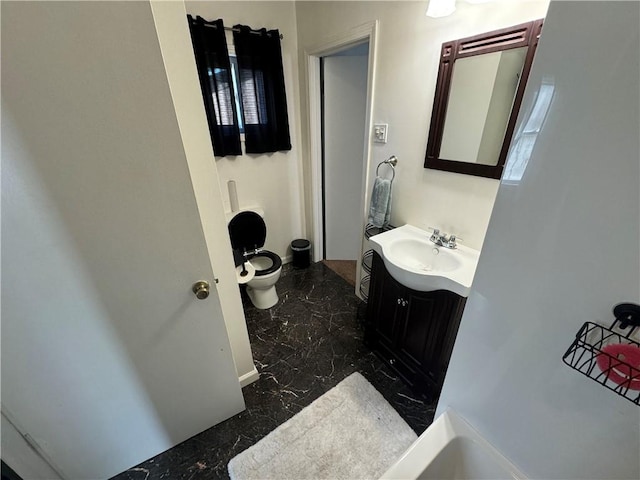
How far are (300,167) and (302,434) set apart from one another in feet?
6.89

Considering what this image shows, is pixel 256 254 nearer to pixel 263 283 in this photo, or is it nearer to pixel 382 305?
pixel 263 283

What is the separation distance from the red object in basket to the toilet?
70.0 inches

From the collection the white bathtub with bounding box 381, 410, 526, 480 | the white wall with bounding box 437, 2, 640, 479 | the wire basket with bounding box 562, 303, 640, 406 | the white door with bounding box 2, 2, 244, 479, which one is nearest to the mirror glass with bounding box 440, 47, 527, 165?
the white wall with bounding box 437, 2, 640, 479

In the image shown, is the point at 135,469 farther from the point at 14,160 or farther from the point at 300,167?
the point at 300,167

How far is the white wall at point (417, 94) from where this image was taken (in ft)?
3.90

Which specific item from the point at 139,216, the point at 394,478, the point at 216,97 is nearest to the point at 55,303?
the point at 139,216

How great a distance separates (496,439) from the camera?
2.53 feet

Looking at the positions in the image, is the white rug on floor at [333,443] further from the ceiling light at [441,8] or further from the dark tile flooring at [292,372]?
the ceiling light at [441,8]

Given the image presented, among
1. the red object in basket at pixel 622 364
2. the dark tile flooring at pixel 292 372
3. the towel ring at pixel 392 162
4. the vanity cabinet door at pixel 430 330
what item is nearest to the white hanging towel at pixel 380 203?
the towel ring at pixel 392 162

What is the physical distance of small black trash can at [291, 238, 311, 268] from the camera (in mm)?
2689

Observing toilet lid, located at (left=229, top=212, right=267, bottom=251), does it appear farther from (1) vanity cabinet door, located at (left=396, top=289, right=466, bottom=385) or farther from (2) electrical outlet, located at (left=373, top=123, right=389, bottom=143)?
(1) vanity cabinet door, located at (left=396, top=289, right=466, bottom=385)

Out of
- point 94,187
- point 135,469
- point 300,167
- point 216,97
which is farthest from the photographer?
point 300,167

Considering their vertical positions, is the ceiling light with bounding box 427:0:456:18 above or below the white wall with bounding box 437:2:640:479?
A: above

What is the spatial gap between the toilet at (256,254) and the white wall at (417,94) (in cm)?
105
